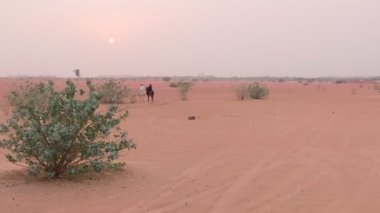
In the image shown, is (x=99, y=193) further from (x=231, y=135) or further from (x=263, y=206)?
(x=231, y=135)

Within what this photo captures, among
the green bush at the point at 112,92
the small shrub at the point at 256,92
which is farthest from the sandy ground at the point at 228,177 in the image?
the small shrub at the point at 256,92

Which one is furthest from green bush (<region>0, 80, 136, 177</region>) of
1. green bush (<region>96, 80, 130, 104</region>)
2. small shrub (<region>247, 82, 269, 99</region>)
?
small shrub (<region>247, 82, 269, 99</region>)

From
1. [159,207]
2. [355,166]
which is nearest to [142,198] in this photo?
[159,207]

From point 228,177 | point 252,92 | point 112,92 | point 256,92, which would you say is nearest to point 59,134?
point 228,177

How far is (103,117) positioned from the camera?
862 cm

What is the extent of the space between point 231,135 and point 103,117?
21.7ft

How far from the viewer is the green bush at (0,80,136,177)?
26.6 feet

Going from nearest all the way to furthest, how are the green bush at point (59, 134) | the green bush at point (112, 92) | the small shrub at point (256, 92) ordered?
the green bush at point (59, 134)
the green bush at point (112, 92)
the small shrub at point (256, 92)

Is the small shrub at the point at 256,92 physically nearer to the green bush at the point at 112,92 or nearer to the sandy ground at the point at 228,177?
the green bush at the point at 112,92

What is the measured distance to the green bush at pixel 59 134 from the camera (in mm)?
8102

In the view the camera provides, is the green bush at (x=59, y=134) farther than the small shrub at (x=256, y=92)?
No

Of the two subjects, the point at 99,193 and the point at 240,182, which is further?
the point at 240,182

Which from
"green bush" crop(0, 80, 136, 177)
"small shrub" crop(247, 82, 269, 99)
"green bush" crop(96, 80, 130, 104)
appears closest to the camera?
"green bush" crop(0, 80, 136, 177)

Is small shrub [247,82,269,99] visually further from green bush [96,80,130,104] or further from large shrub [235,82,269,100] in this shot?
→ green bush [96,80,130,104]
